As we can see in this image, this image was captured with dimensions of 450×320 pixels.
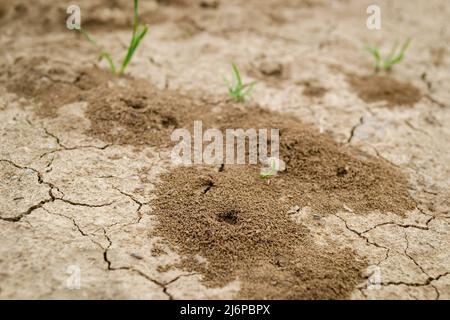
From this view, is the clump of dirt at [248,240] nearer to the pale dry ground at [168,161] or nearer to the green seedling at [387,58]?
the pale dry ground at [168,161]

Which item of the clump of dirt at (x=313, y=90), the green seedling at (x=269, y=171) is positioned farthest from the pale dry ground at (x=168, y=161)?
the green seedling at (x=269, y=171)

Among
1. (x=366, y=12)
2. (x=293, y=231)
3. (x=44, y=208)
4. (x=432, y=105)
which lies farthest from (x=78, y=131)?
(x=366, y=12)

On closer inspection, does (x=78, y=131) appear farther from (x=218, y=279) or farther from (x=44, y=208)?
(x=218, y=279)

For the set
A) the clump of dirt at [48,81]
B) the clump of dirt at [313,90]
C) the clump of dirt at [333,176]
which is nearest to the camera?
the clump of dirt at [333,176]
